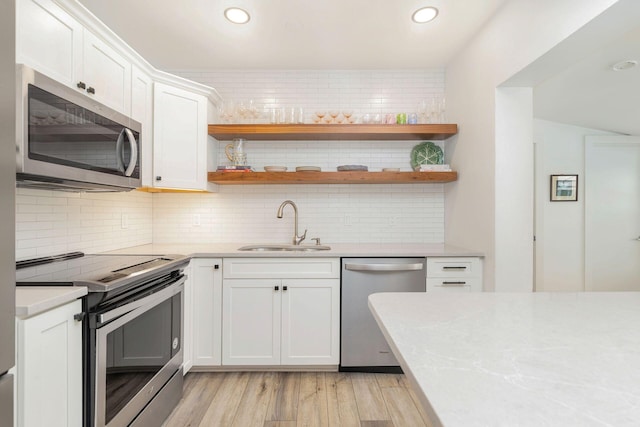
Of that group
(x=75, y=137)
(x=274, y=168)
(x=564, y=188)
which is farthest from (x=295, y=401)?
(x=564, y=188)

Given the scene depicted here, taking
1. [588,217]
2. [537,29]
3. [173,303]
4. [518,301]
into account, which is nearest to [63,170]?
[173,303]

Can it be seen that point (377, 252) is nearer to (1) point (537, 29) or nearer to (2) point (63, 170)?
(1) point (537, 29)

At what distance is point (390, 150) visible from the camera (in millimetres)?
3070

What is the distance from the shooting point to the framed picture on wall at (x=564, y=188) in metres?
3.88

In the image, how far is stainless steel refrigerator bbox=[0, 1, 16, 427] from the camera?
692 mm

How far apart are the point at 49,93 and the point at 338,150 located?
7.02 ft

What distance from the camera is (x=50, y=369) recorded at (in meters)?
1.12

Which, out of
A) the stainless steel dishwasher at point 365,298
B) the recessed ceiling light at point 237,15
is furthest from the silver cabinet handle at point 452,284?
the recessed ceiling light at point 237,15

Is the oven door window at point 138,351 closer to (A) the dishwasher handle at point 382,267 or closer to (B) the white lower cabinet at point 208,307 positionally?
(B) the white lower cabinet at point 208,307

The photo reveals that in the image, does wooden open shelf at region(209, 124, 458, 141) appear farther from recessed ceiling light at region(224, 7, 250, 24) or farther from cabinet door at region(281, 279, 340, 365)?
cabinet door at region(281, 279, 340, 365)

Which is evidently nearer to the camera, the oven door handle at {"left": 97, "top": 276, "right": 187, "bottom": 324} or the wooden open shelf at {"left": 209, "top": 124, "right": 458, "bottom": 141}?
the oven door handle at {"left": 97, "top": 276, "right": 187, "bottom": 324}

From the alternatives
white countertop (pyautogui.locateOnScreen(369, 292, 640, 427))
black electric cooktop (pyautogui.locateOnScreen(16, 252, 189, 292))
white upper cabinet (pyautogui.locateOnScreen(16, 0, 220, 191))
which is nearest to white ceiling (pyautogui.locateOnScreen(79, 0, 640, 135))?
white upper cabinet (pyautogui.locateOnScreen(16, 0, 220, 191))

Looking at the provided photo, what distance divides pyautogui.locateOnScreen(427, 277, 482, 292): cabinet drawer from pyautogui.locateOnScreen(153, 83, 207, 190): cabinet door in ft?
6.32

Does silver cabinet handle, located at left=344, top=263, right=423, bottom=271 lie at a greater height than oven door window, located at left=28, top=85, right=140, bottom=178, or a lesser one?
lesser
